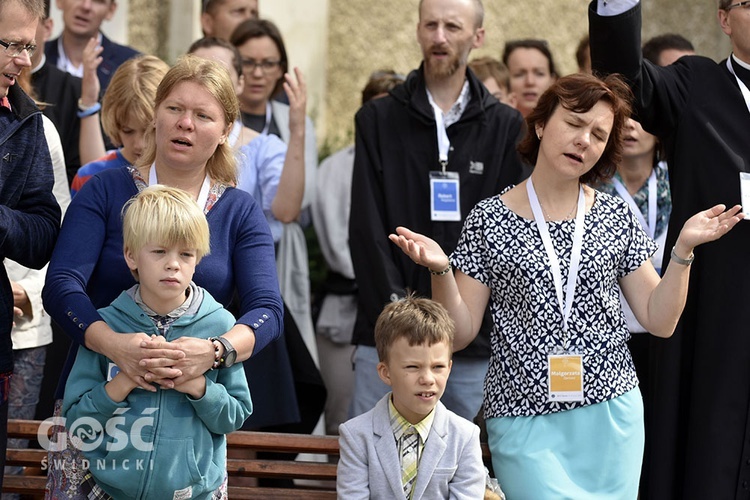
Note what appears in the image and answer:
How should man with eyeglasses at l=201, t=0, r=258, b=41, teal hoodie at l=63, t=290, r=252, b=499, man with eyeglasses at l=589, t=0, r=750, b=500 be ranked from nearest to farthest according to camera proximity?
teal hoodie at l=63, t=290, r=252, b=499 < man with eyeglasses at l=589, t=0, r=750, b=500 < man with eyeglasses at l=201, t=0, r=258, b=41

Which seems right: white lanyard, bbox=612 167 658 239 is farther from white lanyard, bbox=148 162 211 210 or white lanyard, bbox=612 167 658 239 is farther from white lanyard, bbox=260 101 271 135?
white lanyard, bbox=148 162 211 210

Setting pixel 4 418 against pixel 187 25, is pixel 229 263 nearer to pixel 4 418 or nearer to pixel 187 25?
pixel 4 418

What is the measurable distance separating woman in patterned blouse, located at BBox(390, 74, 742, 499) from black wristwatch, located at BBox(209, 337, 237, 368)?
2.34 ft

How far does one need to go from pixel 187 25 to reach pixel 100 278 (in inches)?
198

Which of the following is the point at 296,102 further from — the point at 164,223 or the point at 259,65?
the point at 164,223

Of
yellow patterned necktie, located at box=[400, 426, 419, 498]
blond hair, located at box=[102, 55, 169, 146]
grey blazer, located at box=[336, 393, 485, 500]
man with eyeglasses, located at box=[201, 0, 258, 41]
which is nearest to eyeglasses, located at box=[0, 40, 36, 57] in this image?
blond hair, located at box=[102, 55, 169, 146]

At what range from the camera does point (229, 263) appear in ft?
11.8

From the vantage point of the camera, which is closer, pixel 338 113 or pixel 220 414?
pixel 220 414

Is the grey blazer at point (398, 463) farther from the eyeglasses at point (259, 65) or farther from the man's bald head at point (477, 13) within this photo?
the eyeglasses at point (259, 65)

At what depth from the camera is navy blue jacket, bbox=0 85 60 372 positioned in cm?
347

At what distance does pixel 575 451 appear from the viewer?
12.5ft

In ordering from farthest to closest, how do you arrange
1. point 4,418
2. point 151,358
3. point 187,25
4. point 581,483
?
point 187,25 → point 581,483 → point 4,418 → point 151,358

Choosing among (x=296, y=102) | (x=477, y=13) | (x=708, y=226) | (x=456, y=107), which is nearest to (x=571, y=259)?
(x=708, y=226)

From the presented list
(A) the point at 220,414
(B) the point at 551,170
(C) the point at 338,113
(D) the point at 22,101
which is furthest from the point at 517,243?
(C) the point at 338,113
